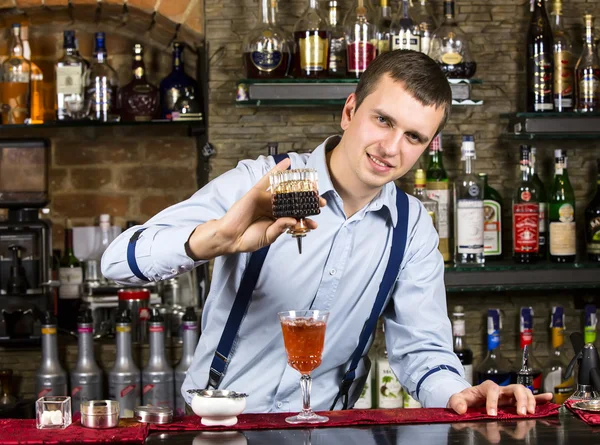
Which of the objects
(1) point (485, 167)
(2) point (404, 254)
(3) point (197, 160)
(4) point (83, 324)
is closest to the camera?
(2) point (404, 254)

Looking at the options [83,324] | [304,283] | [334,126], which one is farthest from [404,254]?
[83,324]

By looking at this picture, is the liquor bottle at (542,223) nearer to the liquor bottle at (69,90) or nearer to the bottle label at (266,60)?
the bottle label at (266,60)

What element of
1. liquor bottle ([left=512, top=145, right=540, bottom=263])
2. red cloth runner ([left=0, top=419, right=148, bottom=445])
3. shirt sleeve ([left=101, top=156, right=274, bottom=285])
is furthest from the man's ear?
liquor bottle ([left=512, top=145, right=540, bottom=263])

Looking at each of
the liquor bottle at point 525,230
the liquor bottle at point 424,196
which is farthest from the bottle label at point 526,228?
the liquor bottle at point 424,196

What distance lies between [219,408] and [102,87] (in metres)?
1.73

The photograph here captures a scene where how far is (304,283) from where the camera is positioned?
195 cm

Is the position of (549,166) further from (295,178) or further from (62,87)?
(295,178)

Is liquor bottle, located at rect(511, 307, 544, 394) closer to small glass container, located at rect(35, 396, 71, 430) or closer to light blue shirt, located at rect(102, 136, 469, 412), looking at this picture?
light blue shirt, located at rect(102, 136, 469, 412)

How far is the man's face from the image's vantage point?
1820 mm

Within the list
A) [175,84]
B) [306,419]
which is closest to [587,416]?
[306,419]

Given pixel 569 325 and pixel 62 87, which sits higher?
pixel 62 87

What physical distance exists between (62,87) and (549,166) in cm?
159

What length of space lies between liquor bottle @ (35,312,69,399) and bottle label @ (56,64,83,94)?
2.31ft

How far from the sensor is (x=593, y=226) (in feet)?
A: 9.87
